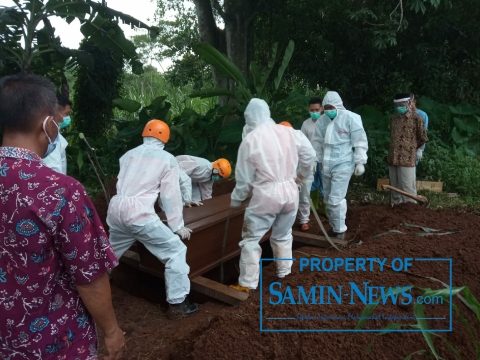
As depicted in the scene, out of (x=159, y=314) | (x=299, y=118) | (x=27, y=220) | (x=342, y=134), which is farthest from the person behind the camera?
(x=299, y=118)

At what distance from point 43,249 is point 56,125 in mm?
462

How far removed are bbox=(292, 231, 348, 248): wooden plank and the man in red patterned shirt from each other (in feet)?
12.5

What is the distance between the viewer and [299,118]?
7.85 m

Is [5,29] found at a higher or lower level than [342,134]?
higher

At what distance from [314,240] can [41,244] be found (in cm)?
412

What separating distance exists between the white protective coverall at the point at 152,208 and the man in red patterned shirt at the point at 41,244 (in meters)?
2.00

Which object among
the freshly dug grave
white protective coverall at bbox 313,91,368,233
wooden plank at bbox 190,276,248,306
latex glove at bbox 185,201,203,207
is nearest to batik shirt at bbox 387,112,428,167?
white protective coverall at bbox 313,91,368,233

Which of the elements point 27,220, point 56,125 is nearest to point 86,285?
point 27,220

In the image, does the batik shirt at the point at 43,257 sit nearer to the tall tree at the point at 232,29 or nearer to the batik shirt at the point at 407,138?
the batik shirt at the point at 407,138

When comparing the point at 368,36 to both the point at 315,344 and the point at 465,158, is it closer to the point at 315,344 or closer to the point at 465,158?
the point at 465,158

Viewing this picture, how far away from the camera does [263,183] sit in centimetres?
372

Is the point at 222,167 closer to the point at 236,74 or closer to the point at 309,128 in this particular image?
the point at 309,128

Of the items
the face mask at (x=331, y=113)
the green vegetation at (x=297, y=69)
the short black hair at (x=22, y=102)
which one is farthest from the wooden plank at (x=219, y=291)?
the green vegetation at (x=297, y=69)

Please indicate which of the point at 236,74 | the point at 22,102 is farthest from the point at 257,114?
the point at 236,74
